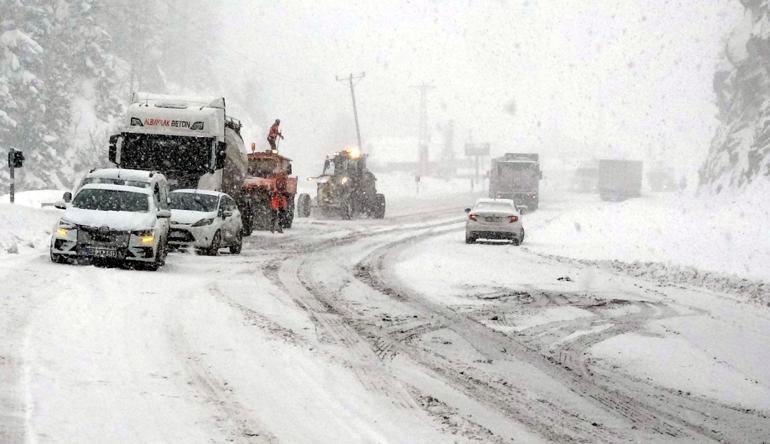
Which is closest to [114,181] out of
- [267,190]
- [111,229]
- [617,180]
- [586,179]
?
[111,229]

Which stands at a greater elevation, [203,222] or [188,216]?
[188,216]

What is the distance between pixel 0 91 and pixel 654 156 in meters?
165

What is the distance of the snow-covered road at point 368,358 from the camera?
6.86 m

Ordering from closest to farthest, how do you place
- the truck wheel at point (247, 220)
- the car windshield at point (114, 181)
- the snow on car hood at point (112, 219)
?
1. the snow on car hood at point (112, 219)
2. the car windshield at point (114, 181)
3. the truck wheel at point (247, 220)

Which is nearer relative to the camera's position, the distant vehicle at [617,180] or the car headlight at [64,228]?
the car headlight at [64,228]

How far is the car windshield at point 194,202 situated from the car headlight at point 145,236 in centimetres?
470

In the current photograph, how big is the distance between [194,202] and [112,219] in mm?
5068

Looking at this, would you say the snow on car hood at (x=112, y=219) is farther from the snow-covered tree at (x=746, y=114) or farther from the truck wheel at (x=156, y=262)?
the snow-covered tree at (x=746, y=114)

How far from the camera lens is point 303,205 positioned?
133 ft

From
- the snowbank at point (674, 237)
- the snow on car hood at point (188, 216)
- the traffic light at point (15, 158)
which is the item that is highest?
the traffic light at point (15, 158)

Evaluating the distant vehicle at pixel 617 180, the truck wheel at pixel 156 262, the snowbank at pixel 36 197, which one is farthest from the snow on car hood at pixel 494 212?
the distant vehicle at pixel 617 180

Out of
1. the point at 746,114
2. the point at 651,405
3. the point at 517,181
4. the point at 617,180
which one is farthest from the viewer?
the point at 617,180

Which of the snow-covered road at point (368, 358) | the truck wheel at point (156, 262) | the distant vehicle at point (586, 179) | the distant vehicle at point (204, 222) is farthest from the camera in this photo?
the distant vehicle at point (586, 179)

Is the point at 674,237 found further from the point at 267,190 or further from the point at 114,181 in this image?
the point at 114,181
